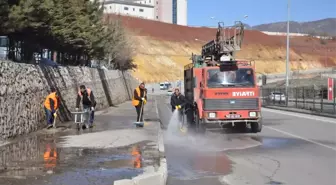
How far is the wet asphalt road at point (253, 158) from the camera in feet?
33.0

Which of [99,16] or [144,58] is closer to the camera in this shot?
[99,16]

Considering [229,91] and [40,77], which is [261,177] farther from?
[40,77]

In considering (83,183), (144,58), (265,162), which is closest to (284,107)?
(265,162)

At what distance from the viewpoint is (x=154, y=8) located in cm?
18350

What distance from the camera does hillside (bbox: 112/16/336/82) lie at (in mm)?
125375

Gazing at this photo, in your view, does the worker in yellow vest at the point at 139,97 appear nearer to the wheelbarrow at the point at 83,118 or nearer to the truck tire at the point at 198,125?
the wheelbarrow at the point at 83,118

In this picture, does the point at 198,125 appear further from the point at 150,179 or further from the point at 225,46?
the point at 150,179

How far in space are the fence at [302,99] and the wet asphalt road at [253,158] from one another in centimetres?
1412

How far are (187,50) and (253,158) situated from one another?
133476 millimetres

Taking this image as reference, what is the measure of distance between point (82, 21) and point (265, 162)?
14.8 meters

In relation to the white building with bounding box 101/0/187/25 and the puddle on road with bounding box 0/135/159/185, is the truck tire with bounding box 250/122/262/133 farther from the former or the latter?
the white building with bounding box 101/0/187/25

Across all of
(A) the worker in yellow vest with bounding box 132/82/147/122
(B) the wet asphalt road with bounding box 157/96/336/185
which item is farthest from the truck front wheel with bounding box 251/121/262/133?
(A) the worker in yellow vest with bounding box 132/82/147/122

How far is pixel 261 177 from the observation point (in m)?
10.2

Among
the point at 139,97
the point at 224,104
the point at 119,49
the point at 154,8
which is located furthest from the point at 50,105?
the point at 154,8
